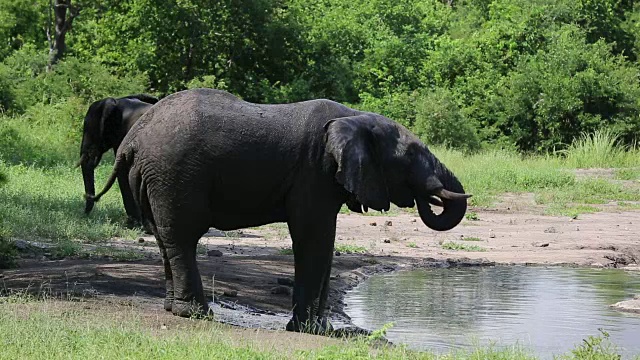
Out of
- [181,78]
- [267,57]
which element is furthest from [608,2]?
[181,78]

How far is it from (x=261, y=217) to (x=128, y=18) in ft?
76.2

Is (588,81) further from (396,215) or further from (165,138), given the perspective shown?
(165,138)

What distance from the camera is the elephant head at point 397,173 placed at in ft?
29.5

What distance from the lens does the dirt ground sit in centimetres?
1028

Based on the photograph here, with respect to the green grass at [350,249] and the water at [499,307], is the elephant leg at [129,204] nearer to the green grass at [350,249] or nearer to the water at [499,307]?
the water at [499,307]

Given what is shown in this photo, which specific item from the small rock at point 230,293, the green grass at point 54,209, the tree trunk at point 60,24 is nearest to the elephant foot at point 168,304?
the small rock at point 230,293

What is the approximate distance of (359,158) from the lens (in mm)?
8820

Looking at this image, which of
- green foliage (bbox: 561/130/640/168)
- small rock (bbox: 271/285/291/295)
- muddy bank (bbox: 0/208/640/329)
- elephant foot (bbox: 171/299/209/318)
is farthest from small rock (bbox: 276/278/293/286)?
green foliage (bbox: 561/130/640/168)

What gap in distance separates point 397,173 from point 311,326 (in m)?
1.40

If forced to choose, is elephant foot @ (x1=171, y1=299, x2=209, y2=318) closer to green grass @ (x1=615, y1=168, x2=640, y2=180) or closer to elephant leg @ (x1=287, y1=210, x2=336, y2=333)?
elephant leg @ (x1=287, y1=210, x2=336, y2=333)

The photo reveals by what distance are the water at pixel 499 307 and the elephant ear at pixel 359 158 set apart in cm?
134

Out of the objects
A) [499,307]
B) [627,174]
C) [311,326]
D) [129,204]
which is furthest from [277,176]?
[627,174]

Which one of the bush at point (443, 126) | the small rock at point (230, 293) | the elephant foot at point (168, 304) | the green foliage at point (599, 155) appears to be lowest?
the small rock at point (230, 293)

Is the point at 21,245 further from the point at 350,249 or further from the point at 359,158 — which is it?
the point at 359,158
